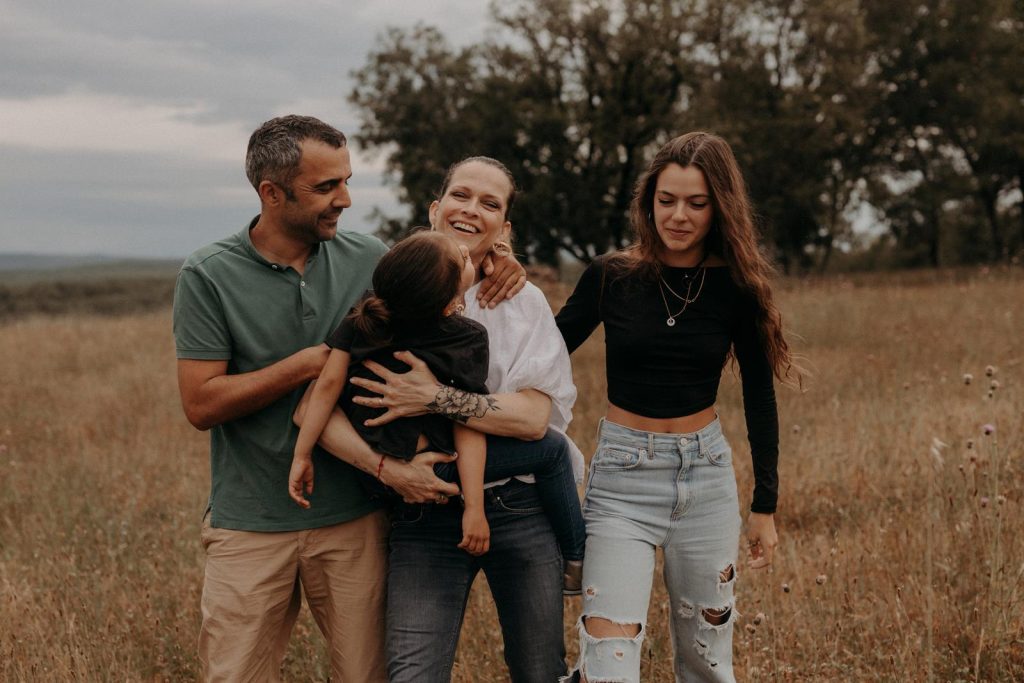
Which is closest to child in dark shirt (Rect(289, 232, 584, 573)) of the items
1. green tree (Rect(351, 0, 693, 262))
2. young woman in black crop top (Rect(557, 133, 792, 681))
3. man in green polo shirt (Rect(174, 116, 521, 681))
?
man in green polo shirt (Rect(174, 116, 521, 681))

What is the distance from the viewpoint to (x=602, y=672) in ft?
8.63

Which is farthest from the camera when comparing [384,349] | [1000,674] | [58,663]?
[58,663]

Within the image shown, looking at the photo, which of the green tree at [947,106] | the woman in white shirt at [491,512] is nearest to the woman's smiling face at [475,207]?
the woman in white shirt at [491,512]

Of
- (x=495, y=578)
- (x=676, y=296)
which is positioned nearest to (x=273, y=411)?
(x=495, y=578)

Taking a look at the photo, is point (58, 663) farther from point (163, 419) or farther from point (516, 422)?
point (163, 419)

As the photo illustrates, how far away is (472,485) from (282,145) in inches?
48.1

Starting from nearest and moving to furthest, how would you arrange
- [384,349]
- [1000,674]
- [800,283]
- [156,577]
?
[384,349]
[1000,674]
[156,577]
[800,283]

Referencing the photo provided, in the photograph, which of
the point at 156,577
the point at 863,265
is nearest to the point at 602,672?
the point at 156,577

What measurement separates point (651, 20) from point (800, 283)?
12465 mm

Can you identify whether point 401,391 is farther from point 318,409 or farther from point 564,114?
point 564,114

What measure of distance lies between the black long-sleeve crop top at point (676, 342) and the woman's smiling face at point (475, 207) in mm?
441

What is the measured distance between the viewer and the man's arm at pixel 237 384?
8.53 feet

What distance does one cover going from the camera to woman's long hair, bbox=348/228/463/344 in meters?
2.46

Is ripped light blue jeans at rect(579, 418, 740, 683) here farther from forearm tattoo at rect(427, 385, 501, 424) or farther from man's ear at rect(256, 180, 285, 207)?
man's ear at rect(256, 180, 285, 207)
